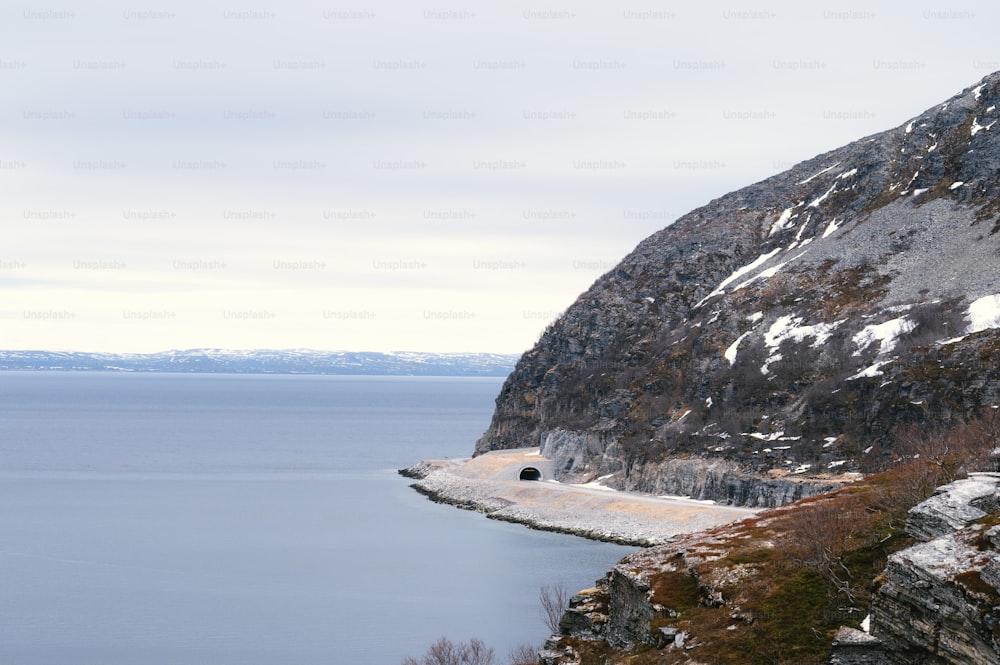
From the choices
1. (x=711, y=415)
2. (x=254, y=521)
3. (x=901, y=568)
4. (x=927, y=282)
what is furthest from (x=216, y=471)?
(x=901, y=568)

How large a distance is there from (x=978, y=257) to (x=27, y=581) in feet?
418

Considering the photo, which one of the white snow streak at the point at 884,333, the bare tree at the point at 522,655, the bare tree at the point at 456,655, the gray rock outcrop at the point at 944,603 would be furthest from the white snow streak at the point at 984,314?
the gray rock outcrop at the point at 944,603

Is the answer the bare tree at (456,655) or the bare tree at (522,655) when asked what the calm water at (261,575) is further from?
the bare tree at (456,655)

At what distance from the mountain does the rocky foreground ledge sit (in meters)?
5.28

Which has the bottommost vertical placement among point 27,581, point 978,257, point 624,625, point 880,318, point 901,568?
point 27,581

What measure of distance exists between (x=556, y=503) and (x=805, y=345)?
4120 cm

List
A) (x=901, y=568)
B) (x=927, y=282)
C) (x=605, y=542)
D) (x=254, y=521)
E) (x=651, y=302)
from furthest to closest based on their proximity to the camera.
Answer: (x=651, y=302)
(x=927, y=282)
(x=254, y=521)
(x=605, y=542)
(x=901, y=568)

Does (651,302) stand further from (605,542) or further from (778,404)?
(605,542)

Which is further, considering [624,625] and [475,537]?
[475,537]

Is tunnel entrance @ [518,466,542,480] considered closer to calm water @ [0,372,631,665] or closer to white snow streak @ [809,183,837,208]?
calm water @ [0,372,631,665]

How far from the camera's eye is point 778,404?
458ft

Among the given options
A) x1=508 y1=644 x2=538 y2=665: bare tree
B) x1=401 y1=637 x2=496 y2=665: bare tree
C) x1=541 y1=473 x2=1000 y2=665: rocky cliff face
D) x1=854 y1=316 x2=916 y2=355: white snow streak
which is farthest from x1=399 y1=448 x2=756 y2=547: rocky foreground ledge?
x1=541 y1=473 x2=1000 y2=665: rocky cliff face

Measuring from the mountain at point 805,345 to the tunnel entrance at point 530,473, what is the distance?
14.4 ft

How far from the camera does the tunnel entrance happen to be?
162500 mm
